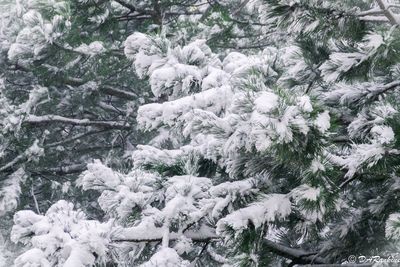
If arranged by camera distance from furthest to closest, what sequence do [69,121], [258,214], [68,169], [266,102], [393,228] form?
[68,169], [69,121], [258,214], [393,228], [266,102]

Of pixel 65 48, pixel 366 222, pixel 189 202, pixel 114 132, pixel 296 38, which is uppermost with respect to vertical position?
pixel 296 38

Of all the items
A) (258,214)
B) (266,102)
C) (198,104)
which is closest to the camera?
(266,102)

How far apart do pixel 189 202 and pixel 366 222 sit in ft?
3.82

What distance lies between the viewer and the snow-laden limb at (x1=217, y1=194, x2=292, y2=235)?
217 cm

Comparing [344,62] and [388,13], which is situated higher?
[388,13]

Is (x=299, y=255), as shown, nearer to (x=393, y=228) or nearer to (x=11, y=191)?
(x=393, y=228)

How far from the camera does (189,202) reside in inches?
104

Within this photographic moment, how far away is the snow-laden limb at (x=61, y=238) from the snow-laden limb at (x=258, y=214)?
557 millimetres

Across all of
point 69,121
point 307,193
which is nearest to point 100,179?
point 307,193

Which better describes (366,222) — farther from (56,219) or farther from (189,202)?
(56,219)

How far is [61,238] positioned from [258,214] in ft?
2.94

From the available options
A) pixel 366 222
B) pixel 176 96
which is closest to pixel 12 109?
pixel 176 96

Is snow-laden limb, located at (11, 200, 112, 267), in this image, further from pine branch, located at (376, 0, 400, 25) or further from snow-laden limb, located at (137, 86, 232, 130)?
pine branch, located at (376, 0, 400, 25)

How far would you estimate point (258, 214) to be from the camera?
226 cm
